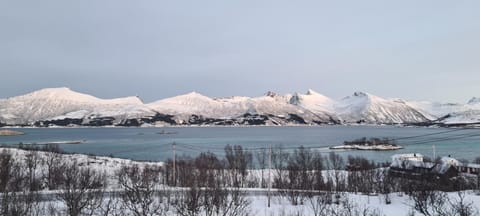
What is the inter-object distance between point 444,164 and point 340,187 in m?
18.2

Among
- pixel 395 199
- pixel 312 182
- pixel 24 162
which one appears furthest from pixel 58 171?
pixel 395 199

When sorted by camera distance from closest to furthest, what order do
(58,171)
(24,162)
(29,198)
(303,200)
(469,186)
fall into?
(29,198) → (303,200) → (58,171) → (469,186) → (24,162)

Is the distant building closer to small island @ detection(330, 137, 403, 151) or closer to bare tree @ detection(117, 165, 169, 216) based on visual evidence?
bare tree @ detection(117, 165, 169, 216)

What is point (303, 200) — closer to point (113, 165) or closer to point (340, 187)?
point (340, 187)

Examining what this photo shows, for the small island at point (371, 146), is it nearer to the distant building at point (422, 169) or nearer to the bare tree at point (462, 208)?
the distant building at point (422, 169)

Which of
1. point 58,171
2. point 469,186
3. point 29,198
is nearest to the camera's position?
point 29,198

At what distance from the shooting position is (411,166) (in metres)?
54.2

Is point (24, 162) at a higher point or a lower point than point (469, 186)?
higher

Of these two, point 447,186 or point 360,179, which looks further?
point 360,179

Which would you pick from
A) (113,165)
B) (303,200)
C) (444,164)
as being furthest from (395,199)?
(113,165)

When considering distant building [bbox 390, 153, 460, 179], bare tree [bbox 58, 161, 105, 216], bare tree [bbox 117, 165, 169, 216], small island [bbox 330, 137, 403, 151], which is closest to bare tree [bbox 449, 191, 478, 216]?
bare tree [bbox 117, 165, 169, 216]

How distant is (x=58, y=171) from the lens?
42.1 meters

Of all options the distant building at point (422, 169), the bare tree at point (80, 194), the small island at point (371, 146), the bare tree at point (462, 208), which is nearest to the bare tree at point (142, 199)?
the bare tree at point (80, 194)

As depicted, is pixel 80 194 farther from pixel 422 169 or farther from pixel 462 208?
pixel 422 169
